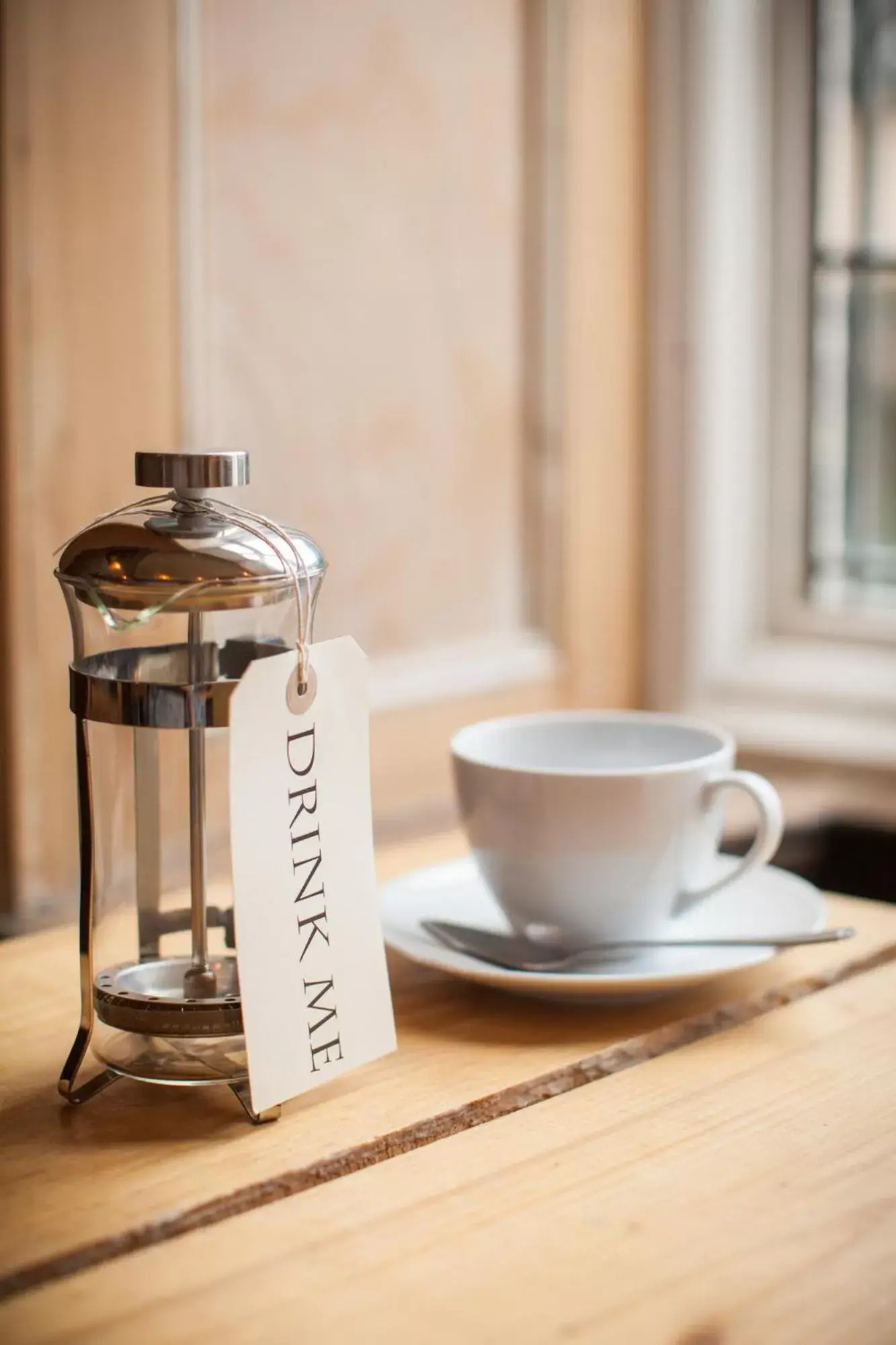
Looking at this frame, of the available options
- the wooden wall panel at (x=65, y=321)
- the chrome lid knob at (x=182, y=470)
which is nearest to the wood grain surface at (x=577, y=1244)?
the chrome lid knob at (x=182, y=470)

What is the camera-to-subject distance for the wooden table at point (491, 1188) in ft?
1.45

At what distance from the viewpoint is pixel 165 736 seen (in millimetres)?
586

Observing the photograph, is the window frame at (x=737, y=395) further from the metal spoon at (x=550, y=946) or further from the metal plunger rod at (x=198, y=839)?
the metal plunger rod at (x=198, y=839)

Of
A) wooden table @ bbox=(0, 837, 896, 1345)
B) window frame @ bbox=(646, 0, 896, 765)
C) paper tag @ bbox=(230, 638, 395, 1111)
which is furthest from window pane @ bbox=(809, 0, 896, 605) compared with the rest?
paper tag @ bbox=(230, 638, 395, 1111)

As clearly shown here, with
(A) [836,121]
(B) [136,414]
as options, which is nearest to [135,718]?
(B) [136,414]

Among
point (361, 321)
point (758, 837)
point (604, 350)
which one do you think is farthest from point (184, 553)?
point (604, 350)

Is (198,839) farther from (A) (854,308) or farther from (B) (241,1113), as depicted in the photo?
(A) (854,308)

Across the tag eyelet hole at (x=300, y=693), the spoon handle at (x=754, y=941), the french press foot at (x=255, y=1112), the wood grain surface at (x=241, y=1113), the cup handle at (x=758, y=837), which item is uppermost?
the tag eyelet hole at (x=300, y=693)

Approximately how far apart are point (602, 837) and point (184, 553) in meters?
0.22

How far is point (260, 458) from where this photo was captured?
1.20 meters

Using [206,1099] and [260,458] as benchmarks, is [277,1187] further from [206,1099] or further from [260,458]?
[260,458]

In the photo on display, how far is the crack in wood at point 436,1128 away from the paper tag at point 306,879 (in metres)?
0.04

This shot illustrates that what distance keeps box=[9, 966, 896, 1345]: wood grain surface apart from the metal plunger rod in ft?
0.36

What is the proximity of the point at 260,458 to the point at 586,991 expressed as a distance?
2.14ft
